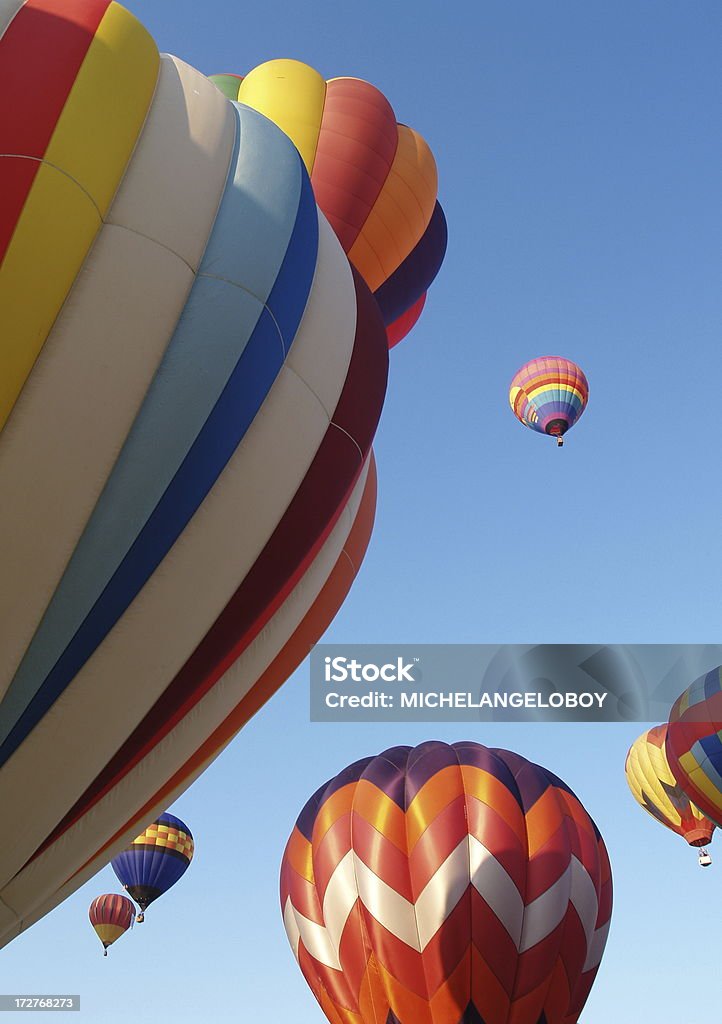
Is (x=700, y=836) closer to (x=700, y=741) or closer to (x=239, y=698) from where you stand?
(x=700, y=741)

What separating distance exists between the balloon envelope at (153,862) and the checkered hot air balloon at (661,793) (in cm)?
958

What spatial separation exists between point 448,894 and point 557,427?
1095 centimetres

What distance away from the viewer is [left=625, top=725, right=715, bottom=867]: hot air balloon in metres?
21.4

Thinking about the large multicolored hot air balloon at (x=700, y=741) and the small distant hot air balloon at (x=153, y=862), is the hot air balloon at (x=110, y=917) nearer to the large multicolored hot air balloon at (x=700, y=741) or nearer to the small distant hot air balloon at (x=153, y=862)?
the small distant hot air balloon at (x=153, y=862)

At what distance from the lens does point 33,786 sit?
5020mm

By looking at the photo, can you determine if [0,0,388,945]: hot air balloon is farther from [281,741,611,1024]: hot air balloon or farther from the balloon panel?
[281,741,611,1024]: hot air balloon

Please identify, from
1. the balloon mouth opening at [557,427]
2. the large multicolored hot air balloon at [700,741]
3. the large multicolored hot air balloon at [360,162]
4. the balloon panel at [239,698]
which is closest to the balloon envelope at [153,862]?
the large multicolored hot air balloon at [700,741]

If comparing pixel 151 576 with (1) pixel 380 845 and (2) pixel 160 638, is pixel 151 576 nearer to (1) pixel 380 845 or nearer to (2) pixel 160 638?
(2) pixel 160 638

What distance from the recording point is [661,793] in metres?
21.8

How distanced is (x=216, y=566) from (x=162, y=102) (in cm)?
248

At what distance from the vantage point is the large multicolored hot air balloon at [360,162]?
29.3 feet

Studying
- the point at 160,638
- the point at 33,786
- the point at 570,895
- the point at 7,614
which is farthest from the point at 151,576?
the point at 570,895

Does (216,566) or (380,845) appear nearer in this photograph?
(216,566)

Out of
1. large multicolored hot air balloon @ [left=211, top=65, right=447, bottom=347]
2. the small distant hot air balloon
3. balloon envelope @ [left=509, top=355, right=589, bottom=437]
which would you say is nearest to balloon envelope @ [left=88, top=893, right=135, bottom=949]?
the small distant hot air balloon
